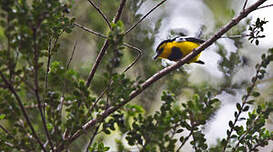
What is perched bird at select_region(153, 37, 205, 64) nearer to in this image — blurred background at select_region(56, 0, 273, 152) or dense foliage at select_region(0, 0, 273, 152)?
blurred background at select_region(56, 0, 273, 152)

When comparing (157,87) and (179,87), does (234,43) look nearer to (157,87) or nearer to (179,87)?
(179,87)

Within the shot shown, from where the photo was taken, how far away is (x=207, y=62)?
2717 millimetres

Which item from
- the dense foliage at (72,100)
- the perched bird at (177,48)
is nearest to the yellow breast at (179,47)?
the perched bird at (177,48)

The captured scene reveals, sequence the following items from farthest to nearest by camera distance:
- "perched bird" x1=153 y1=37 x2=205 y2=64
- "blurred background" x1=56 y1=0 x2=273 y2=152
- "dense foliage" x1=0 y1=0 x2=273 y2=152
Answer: "blurred background" x1=56 y1=0 x2=273 y2=152 → "perched bird" x1=153 y1=37 x2=205 y2=64 → "dense foliage" x1=0 y1=0 x2=273 y2=152

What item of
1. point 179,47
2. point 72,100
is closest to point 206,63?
point 179,47

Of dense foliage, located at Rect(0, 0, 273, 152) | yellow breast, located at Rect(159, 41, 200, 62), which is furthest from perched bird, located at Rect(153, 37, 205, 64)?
dense foliage, located at Rect(0, 0, 273, 152)

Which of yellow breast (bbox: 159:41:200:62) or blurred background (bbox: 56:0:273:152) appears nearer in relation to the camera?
yellow breast (bbox: 159:41:200:62)

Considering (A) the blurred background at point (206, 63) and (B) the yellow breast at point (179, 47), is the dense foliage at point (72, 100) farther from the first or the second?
(A) the blurred background at point (206, 63)

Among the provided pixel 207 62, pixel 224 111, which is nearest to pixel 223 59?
pixel 207 62

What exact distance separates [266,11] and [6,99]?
2.23m

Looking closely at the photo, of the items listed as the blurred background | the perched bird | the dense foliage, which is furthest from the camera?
the blurred background

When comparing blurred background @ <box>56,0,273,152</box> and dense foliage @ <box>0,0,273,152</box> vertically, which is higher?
blurred background @ <box>56,0,273,152</box>

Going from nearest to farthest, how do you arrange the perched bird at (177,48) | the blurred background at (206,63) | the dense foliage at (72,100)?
the dense foliage at (72,100) < the perched bird at (177,48) < the blurred background at (206,63)

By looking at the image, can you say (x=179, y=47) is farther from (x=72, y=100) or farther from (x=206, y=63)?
(x=72, y=100)
